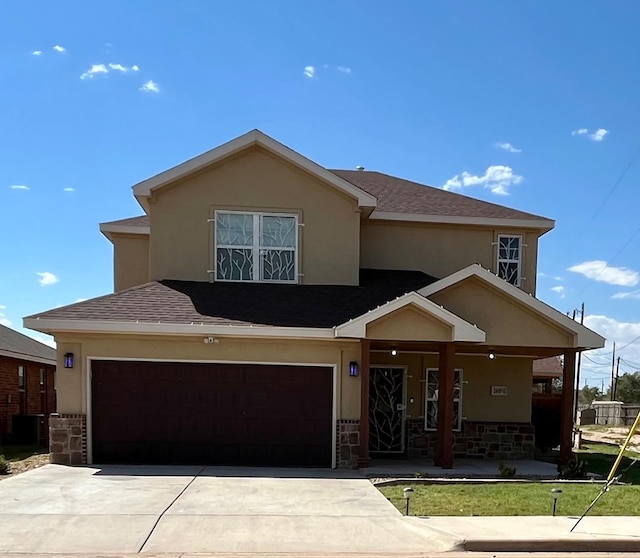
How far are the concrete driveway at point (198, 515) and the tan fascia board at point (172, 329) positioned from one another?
2.66 metres

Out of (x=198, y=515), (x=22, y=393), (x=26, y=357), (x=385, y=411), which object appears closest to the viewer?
(x=198, y=515)

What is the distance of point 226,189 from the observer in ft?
42.2

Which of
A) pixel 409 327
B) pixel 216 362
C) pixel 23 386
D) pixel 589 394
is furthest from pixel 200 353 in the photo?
pixel 589 394

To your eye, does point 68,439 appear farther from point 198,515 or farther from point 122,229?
point 122,229

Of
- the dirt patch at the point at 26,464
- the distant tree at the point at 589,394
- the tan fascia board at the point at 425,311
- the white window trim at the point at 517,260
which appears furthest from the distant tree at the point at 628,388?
the dirt patch at the point at 26,464

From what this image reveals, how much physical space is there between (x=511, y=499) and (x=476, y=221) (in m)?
7.85

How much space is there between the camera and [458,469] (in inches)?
450

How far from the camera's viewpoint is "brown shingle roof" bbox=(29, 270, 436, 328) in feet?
36.3

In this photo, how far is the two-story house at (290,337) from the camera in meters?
11.1

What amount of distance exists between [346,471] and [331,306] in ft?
11.2

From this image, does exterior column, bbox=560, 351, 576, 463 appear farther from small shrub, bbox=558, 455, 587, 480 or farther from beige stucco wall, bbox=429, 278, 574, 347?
beige stucco wall, bbox=429, 278, 574, 347

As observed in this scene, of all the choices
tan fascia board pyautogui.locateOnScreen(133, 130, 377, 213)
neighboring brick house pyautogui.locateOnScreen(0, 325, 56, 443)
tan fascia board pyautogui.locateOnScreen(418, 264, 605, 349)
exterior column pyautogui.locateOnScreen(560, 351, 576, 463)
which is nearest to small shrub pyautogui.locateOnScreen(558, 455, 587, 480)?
exterior column pyautogui.locateOnScreen(560, 351, 576, 463)

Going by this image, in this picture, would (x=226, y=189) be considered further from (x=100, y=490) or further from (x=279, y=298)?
(x=100, y=490)

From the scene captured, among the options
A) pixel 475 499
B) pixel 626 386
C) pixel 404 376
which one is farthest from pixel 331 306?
pixel 626 386
